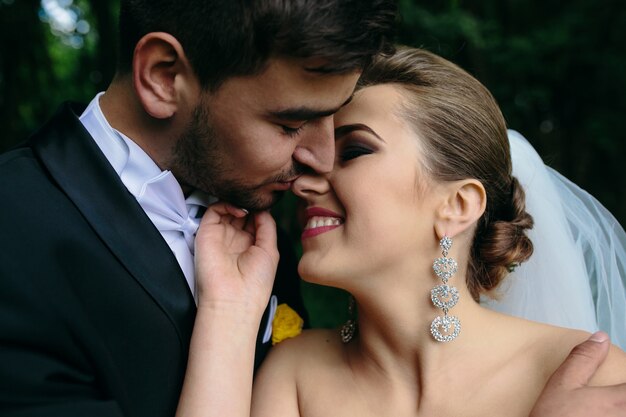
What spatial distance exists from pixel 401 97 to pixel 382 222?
518 mm

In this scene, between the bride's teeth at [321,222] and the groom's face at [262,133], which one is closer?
the groom's face at [262,133]

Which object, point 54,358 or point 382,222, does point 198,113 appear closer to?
point 382,222

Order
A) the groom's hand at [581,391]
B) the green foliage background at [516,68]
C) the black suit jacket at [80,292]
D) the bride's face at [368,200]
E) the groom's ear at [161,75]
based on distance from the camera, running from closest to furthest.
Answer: the black suit jacket at [80,292] < the groom's hand at [581,391] < the groom's ear at [161,75] < the bride's face at [368,200] < the green foliage background at [516,68]

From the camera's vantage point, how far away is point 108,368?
7.07 feet

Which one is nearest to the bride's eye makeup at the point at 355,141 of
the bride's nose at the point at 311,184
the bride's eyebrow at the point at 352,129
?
the bride's eyebrow at the point at 352,129

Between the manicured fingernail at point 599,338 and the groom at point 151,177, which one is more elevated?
the groom at point 151,177

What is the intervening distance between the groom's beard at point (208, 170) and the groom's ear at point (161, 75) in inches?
3.4

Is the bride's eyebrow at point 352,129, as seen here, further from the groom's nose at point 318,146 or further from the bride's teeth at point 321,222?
the bride's teeth at point 321,222

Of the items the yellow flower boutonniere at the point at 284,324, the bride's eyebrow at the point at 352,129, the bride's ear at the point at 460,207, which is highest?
the bride's eyebrow at the point at 352,129

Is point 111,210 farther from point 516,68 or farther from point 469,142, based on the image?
point 516,68

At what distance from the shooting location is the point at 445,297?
266 centimetres

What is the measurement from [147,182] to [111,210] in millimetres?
203

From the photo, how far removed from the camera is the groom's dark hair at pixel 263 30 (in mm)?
2238

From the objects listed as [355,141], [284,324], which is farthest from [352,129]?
[284,324]
